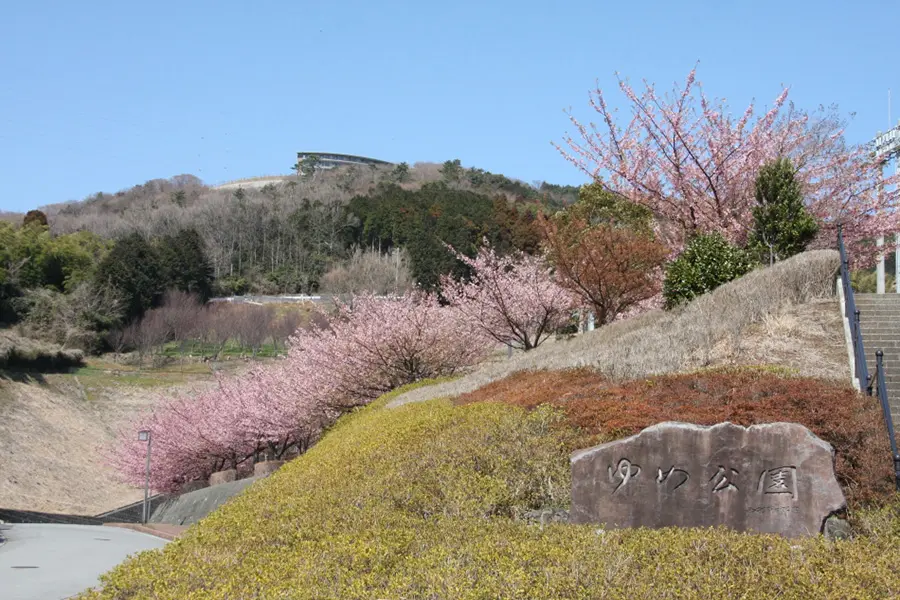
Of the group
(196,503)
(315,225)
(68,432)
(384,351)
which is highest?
(315,225)

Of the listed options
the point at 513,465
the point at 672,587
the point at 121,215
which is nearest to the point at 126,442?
the point at 513,465

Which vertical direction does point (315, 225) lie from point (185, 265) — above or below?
above

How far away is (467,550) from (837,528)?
3606mm

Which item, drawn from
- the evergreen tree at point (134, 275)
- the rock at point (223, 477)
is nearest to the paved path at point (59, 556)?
the rock at point (223, 477)

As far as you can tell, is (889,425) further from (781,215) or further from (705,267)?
(781,215)

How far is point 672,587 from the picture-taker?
5168 millimetres

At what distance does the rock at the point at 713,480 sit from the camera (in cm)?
771

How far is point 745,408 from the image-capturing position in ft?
31.9

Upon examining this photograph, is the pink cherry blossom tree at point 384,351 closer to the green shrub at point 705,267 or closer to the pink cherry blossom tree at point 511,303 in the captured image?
the pink cherry blossom tree at point 511,303

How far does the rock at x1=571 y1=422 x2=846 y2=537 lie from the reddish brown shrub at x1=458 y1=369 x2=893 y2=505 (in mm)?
828

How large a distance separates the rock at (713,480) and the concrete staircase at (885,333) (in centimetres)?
258

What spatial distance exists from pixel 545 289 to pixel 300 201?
85348 millimetres

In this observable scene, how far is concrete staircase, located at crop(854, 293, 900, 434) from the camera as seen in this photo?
10.7 meters

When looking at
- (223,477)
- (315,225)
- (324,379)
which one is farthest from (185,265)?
(324,379)
